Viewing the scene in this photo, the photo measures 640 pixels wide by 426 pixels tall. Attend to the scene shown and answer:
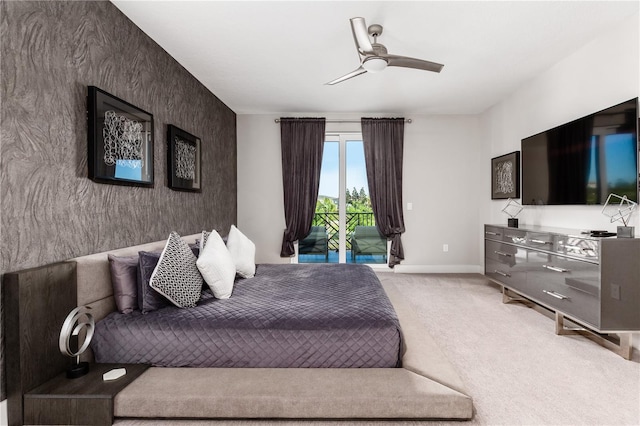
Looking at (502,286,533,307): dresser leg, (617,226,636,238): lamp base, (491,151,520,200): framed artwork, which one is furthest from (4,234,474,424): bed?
(491,151,520,200): framed artwork

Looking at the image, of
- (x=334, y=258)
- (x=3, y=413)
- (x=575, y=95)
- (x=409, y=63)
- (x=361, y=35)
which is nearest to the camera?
(x=3, y=413)

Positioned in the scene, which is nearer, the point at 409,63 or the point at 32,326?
the point at 32,326

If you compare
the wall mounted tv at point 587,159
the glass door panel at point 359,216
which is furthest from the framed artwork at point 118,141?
the wall mounted tv at point 587,159

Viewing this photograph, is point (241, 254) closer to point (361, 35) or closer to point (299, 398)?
point (299, 398)

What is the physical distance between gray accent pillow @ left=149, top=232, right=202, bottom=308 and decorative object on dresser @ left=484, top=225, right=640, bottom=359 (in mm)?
2828

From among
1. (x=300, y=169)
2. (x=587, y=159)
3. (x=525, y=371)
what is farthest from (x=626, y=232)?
(x=300, y=169)

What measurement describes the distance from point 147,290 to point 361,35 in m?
2.32

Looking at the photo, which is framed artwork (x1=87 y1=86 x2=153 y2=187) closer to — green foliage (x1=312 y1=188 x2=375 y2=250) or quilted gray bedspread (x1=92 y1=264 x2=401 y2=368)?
quilted gray bedspread (x1=92 y1=264 x2=401 y2=368)

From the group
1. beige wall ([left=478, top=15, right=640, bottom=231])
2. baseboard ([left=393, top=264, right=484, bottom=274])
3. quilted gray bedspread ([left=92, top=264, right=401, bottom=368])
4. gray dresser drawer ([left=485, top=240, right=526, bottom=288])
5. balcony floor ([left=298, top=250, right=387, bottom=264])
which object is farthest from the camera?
balcony floor ([left=298, top=250, right=387, bottom=264])

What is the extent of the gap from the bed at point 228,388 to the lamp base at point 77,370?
0.10 m

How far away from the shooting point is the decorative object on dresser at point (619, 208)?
8.30 feet

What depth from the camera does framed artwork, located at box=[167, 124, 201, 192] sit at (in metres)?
3.13

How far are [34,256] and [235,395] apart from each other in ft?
4.27

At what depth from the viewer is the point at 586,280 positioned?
2.45 m
